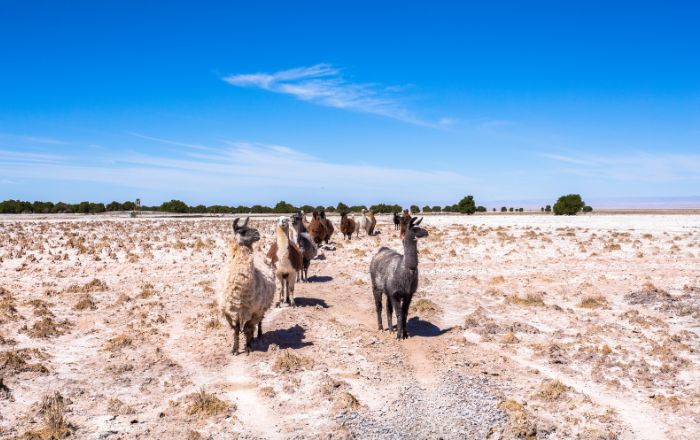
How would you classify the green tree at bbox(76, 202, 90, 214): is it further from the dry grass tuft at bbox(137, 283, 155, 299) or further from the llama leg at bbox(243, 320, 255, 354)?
the llama leg at bbox(243, 320, 255, 354)

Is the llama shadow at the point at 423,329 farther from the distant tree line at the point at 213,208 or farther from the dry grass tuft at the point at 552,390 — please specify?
the distant tree line at the point at 213,208

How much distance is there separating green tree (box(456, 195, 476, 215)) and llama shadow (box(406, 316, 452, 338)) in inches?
3157

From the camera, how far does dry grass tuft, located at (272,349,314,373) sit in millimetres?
8117

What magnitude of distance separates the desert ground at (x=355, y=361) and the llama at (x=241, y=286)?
2.63 ft

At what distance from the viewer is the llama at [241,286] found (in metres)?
8.19

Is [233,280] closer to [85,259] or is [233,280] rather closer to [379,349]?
[379,349]

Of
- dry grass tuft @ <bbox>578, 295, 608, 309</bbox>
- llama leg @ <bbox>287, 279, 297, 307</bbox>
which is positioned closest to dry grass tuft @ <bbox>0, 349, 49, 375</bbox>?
llama leg @ <bbox>287, 279, 297, 307</bbox>

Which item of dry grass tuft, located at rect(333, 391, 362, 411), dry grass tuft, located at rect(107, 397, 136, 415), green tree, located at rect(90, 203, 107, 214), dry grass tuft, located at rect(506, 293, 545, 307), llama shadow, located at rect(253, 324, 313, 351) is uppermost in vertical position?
green tree, located at rect(90, 203, 107, 214)

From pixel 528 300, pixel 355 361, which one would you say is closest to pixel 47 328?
pixel 355 361

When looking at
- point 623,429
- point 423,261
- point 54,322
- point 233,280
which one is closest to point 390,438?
point 623,429

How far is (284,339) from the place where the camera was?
978cm

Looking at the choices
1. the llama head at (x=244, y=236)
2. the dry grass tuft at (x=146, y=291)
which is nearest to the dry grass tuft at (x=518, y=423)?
the llama head at (x=244, y=236)

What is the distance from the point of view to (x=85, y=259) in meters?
20.2

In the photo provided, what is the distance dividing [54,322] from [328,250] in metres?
14.2
